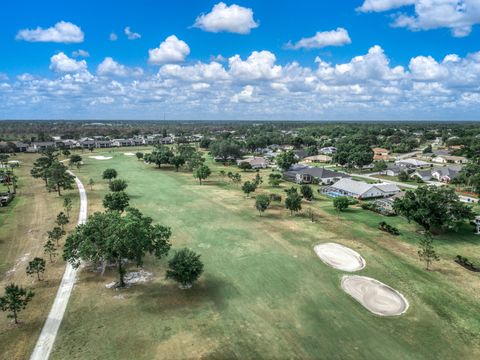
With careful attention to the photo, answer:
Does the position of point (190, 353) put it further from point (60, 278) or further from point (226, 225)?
point (226, 225)

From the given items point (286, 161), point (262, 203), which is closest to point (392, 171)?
point (286, 161)

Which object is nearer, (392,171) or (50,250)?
(50,250)

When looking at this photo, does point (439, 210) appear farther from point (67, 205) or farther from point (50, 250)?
point (67, 205)

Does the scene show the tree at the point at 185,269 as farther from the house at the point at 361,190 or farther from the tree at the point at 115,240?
the house at the point at 361,190

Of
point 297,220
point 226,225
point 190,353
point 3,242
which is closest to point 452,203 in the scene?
point 297,220

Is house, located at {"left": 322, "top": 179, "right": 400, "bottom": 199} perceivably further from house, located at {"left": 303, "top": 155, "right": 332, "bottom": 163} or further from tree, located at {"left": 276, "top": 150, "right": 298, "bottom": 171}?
house, located at {"left": 303, "top": 155, "right": 332, "bottom": 163}

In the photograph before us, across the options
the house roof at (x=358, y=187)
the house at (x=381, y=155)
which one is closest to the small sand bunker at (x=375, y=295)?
the house roof at (x=358, y=187)

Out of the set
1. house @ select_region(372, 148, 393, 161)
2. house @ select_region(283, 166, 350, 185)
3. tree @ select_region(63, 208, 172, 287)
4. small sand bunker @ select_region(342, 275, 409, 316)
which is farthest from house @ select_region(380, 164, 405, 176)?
tree @ select_region(63, 208, 172, 287)
